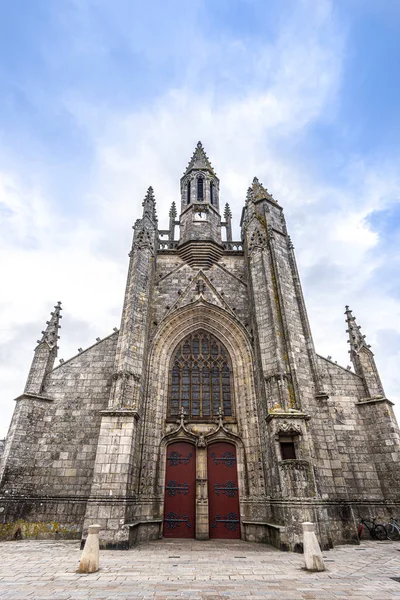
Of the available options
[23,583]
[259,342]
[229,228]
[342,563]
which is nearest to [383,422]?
[259,342]

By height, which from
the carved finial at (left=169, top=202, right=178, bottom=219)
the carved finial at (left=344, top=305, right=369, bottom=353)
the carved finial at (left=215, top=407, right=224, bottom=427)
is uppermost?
the carved finial at (left=169, top=202, right=178, bottom=219)

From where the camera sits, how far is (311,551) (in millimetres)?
5867

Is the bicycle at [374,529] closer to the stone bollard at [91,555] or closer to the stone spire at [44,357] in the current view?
the stone bollard at [91,555]

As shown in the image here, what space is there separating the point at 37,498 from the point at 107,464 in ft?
9.77

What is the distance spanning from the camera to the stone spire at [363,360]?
11.9 m

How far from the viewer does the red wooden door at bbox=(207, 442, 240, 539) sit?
407 inches

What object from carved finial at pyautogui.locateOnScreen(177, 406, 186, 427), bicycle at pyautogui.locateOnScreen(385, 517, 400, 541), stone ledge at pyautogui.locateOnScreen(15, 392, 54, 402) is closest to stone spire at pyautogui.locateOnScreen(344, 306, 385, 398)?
bicycle at pyautogui.locateOnScreen(385, 517, 400, 541)

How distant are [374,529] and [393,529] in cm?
57

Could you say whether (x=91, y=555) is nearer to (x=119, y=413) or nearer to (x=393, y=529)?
(x=119, y=413)

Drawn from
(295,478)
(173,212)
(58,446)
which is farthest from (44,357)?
(173,212)

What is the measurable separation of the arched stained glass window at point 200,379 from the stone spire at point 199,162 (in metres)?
11.1

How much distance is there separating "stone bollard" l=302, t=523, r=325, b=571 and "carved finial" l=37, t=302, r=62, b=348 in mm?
10419

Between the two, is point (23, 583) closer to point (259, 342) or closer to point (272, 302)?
point (259, 342)

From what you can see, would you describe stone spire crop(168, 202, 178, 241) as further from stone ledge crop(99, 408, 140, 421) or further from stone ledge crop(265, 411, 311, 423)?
stone ledge crop(265, 411, 311, 423)
